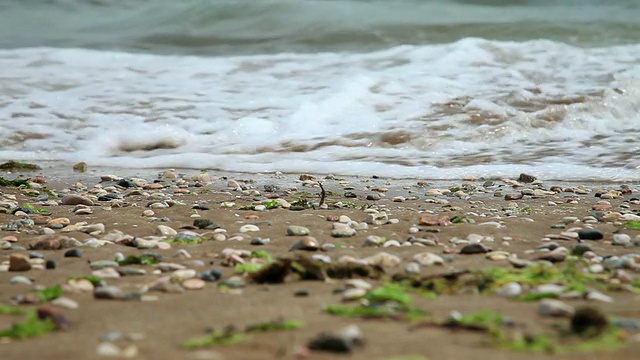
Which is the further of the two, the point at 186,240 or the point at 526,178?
the point at 526,178

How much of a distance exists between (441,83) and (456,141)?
2.70m

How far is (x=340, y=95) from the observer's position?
35.5ft

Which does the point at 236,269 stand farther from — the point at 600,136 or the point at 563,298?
the point at 600,136

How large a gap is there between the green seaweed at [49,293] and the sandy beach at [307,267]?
0.03 m

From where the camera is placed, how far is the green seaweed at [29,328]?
1.90 m

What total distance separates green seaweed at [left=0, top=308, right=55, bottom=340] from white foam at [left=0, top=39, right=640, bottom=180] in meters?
5.63

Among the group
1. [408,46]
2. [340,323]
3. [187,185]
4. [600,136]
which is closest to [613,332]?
[340,323]

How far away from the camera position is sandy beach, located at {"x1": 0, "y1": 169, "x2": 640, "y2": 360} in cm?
177

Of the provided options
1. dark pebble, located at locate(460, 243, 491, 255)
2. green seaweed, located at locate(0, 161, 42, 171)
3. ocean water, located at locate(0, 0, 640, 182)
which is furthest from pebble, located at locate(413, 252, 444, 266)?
green seaweed, located at locate(0, 161, 42, 171)

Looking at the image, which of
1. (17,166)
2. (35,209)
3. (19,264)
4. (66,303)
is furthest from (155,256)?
(17,166)

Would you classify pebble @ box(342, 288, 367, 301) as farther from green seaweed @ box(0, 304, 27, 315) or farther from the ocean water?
the ocean water

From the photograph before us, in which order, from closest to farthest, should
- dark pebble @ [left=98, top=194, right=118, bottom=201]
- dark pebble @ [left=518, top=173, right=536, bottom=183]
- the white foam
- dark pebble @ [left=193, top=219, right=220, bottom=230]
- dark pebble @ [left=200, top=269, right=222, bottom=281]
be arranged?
dark pebble @ [left=200, top=269, right=222, bottom=281] → dark pebble @ [left=193, top=219, right=220, bottom=230] → dark pebble @ [left=98, top=194, right=118, bottom=201] → dark pebble @ [left=518, top=173, right=536, bottom=183] → the white foam

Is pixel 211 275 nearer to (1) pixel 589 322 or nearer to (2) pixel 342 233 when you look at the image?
(2) pixel 342 233

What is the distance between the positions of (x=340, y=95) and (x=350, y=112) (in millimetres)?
766
